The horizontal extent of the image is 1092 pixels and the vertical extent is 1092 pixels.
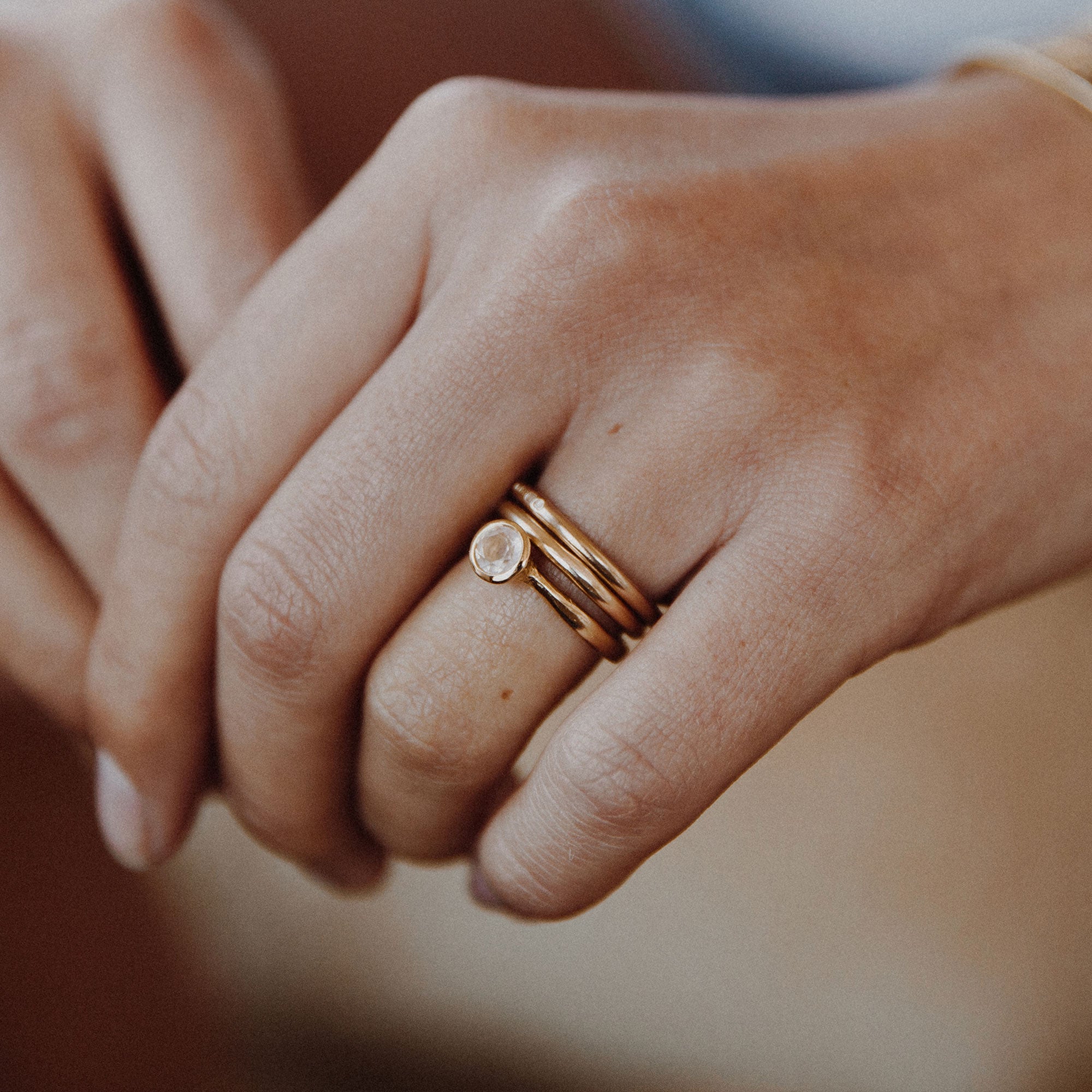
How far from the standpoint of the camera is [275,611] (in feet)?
1.96

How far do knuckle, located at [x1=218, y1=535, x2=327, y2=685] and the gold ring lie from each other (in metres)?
0.11

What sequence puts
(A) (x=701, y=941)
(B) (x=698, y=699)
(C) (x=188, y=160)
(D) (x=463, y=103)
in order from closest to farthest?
(B) (x=698, y=699), (D) (x=463, y=103), (C) (x=188, y=160), (A) (x=701, y=941)

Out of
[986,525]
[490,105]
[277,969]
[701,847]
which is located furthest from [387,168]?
[277,969]

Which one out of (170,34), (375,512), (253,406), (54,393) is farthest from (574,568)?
(170,34)

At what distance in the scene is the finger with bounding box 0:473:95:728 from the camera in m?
0.74

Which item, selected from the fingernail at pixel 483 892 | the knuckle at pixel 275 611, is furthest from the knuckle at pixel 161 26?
the fingernail at pixel 483 892

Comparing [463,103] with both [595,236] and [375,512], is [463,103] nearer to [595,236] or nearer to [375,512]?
[595,236]

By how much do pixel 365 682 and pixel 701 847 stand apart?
16.0 inches

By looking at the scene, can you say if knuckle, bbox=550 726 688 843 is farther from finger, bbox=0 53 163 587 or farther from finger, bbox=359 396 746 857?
finger, bbox=0 53 163 587

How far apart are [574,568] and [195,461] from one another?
281 millimetres

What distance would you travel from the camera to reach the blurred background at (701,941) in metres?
0.82

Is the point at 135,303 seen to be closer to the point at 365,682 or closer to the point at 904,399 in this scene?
the point at 365,682

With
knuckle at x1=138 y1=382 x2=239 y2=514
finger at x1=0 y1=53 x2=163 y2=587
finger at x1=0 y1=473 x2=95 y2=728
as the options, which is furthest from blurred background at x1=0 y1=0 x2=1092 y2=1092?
→ knuckle at x1=138 y1=382 x2=239 y2=514

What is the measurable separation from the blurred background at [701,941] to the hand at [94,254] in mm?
222
